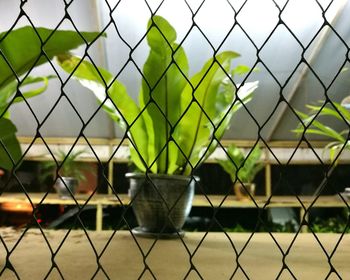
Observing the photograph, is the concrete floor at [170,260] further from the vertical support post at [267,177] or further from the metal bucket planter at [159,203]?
the vertical support post at [267,177]

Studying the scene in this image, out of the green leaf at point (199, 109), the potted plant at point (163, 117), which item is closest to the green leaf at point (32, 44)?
the potted plant at point (163, 117)

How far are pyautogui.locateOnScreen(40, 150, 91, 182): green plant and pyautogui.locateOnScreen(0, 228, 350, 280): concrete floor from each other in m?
2.30

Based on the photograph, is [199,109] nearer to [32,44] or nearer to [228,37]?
[32,44]

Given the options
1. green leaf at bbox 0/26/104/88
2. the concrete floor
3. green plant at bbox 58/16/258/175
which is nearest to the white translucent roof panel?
green plant at bbox 58/16/258/175

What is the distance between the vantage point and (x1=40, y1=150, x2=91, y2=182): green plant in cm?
316

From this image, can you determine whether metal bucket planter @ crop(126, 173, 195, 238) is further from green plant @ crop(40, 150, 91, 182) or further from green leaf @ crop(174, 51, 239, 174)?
green plant @ crop(40, 150, 91, 182)

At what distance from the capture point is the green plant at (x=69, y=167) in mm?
3164

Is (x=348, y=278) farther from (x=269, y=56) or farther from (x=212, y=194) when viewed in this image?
(x=212, y=194)

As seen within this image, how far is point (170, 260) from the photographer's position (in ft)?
2.19

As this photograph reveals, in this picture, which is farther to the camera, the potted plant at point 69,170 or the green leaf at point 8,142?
the potted plant at point 69,170

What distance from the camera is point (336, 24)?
224 cm

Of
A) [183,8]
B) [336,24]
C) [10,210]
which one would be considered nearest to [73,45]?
[183,8]

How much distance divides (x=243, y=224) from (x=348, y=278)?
121 inches

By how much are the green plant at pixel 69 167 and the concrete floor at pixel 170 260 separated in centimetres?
230
